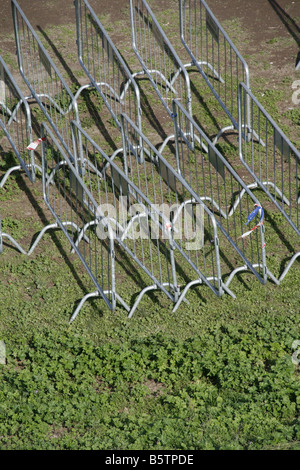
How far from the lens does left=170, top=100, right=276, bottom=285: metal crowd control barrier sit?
29.6ft

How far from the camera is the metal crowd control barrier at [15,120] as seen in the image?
10297 millimetres

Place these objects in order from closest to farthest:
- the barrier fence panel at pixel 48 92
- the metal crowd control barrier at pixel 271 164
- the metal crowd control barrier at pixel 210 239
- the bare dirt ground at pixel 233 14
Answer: the metal crowd control barrier at pixel 210 239, the metal crowd control barrier at pixel 271 164, the barrier fence panel at pixel 48 92, the bare dirt ground at pixel 233 14

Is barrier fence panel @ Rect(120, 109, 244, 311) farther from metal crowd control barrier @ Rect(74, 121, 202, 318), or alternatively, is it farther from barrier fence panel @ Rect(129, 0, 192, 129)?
barrier fence panel @ Rect(129, 0, 192, 129)

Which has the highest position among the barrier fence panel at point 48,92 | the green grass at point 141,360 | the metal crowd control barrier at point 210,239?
the barrier fence panel at point 48,92

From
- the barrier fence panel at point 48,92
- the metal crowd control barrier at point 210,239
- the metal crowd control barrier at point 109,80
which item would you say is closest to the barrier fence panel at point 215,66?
the metal crowd control barrier at point 109,80

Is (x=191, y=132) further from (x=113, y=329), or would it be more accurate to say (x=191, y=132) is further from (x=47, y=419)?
(x=47, y=419)

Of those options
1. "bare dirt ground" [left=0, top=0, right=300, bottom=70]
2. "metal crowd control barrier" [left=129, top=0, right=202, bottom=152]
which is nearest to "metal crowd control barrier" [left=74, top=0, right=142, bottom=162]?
"metal crowd control barrier" [left=129, top=0, right=202, bottom=152]

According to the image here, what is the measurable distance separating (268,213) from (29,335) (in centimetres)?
366

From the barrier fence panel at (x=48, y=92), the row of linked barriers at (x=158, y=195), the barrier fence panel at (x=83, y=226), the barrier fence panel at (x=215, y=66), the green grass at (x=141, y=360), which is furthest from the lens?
the barrier fence panel at (x=215, y=66)

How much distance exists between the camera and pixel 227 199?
34.3ft

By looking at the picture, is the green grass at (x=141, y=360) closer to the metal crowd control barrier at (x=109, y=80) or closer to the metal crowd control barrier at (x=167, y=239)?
the metal crowd control barrier at (x=167, y=239)

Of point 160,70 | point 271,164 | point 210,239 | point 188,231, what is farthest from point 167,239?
point 160,70

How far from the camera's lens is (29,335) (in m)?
8.42

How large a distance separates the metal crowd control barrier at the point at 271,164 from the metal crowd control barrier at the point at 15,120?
2818mm
